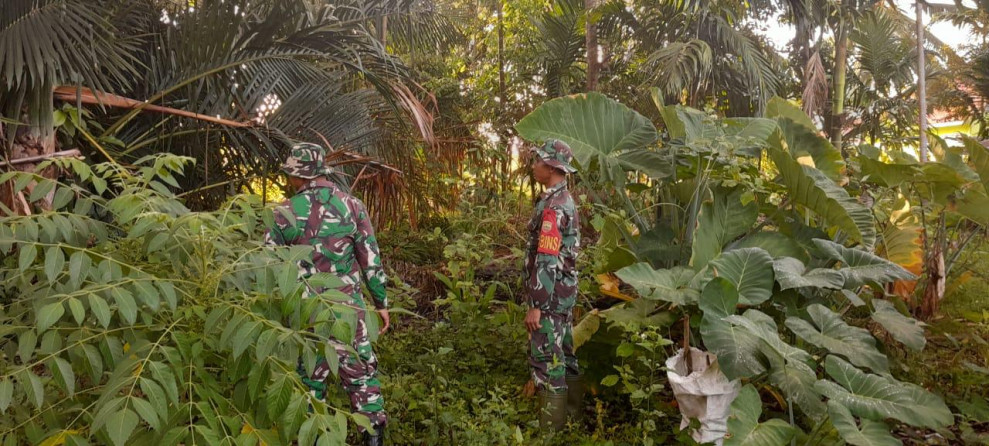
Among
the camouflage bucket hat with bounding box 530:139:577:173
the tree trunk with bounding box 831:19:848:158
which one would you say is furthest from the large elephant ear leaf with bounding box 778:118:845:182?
the tree trunk with bounding box 831:19:848:158

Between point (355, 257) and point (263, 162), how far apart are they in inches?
75.4

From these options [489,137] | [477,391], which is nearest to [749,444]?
[477,391]

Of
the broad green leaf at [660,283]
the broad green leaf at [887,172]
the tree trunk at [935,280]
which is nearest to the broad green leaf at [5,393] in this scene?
the broad green leaf at [660,283]

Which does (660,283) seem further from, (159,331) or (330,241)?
(159,331)

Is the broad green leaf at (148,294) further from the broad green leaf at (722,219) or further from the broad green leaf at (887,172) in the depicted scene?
the broad green leaf at (887,172)

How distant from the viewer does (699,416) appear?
10.6 ft

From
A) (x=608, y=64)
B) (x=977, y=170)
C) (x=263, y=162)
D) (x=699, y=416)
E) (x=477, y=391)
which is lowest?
(x=477, y=391)

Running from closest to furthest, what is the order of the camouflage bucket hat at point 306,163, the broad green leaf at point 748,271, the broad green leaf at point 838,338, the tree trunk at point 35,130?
the broad green leaf at point 838,338
the broad green leaf at point 748,271
the camouflage bucket hat at point 306,163
the tree trunk at point 35,130

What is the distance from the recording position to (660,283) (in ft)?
11.2

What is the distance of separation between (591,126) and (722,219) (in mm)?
992

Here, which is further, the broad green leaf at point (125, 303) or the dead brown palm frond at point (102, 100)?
the dead brown palm frond at point (102, 100)

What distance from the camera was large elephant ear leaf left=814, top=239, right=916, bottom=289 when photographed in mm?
3234

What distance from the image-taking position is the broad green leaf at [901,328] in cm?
330

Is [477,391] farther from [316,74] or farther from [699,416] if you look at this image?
[316,74]
